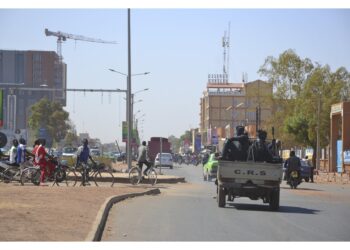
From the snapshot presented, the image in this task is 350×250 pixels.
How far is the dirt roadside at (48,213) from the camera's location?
11.9 meters

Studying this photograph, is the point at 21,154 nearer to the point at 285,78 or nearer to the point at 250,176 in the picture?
the point at 250,176

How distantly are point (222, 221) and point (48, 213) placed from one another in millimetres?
3729

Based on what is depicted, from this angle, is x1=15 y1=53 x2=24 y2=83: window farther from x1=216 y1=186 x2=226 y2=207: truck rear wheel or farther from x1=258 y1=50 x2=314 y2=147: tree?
x1=216 y1=186 x2=226 y2=207: truck rear wheel

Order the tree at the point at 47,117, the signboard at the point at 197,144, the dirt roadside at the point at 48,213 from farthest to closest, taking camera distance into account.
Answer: the signboard at the point at 197,144
the tree at the point at 47,117
the dirt roadside at the point at 48,213

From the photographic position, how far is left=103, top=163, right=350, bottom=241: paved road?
42.8 feet

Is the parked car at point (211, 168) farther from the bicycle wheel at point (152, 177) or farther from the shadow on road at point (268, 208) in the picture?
the shadow on road at point (268, 208)

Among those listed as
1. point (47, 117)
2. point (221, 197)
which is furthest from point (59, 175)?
point (47, 117)

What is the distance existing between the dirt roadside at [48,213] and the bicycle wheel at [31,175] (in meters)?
3.46

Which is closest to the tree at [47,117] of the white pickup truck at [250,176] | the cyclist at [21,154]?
the cyclist at [21,154]

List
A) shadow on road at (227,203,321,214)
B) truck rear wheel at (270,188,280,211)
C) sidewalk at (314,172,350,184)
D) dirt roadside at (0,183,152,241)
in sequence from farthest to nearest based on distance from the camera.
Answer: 1. sidewalk at (314,172,350,184)
2. truck rear wheel at (270,188,280,211)
3. shadow on road at (227,203,321,214)
4. dirt roadside at (0,183,152,241)

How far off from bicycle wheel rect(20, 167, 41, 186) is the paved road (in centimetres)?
496

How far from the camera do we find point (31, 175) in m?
26.2

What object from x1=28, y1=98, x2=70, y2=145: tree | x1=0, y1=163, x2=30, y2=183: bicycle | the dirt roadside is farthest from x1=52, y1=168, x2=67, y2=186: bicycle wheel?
x1=28, y1=98, x2=70, y2=145: tree

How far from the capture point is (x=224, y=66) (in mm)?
161625
